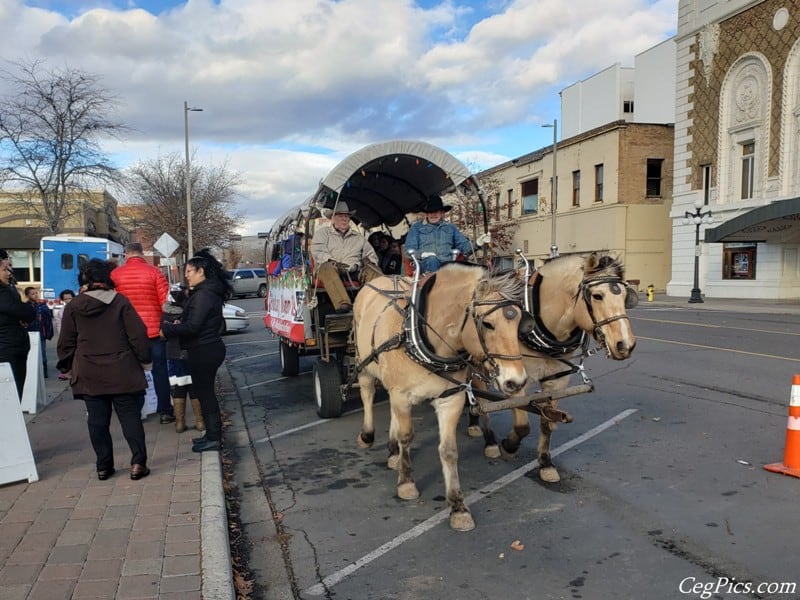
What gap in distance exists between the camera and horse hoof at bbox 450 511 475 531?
4.30 m

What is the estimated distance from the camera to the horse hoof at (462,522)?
14.1 feet

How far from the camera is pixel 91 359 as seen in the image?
5.05m

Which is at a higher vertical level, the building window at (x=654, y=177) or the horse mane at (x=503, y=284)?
the building window at (x=654, y=177)

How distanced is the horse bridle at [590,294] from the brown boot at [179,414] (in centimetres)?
449

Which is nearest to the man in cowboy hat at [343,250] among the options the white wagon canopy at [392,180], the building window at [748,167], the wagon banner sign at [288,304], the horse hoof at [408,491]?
the white wagon canopy at [392,180]

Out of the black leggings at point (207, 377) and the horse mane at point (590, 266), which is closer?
the horse mane at point (590, 266)

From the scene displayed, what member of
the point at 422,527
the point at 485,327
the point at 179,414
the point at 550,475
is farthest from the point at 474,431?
the point at 179,414

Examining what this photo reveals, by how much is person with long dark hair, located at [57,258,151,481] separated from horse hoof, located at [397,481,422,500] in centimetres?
220

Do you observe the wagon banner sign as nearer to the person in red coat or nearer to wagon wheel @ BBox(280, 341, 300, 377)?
wagon wheel @ BBox(280, 341, 300, 377)

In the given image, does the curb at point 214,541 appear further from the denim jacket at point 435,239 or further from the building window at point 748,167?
the building window at point 748,167

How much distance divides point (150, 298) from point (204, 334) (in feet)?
5.08

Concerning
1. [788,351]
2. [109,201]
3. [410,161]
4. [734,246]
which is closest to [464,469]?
[410,161]

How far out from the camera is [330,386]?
7.45m

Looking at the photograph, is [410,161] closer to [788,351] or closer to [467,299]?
[467,299]
